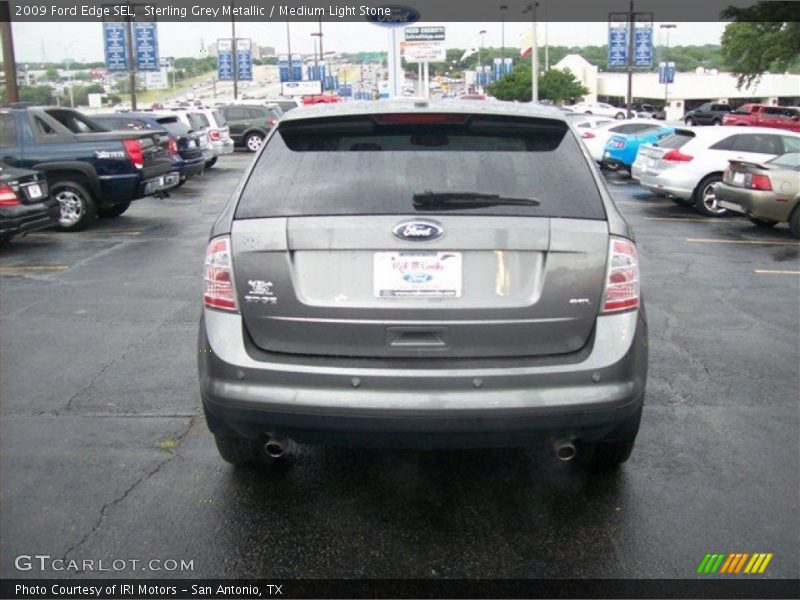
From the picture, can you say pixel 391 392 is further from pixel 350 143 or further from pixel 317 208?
pixel 350 143

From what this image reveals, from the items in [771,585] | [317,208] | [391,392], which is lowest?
[771,585]

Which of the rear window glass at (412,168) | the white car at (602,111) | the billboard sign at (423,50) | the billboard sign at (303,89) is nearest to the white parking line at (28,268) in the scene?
the rear window glass at (412,168)

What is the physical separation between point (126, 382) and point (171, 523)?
216 cm

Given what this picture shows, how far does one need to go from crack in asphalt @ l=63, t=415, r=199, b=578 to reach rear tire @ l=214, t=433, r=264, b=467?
1.34 feet

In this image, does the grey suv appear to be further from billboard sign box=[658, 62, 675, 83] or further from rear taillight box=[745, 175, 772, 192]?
billboard sign box=[658, 62, 675, 83]

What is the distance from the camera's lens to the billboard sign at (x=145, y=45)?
37688 mm

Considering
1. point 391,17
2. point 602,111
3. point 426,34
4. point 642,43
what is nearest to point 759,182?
point 391,17

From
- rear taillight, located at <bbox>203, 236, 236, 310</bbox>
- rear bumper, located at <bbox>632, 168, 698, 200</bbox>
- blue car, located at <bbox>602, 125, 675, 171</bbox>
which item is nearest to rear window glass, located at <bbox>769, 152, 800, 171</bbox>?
rear bumper, located at <bbox>632, 168, 698, 200</bbox>

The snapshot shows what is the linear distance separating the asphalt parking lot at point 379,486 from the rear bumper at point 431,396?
1.63 feet

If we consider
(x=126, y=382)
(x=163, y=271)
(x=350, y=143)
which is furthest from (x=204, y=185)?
(x=350, y=143)

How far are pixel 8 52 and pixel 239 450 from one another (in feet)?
67.0

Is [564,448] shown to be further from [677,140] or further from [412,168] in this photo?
[677,140]

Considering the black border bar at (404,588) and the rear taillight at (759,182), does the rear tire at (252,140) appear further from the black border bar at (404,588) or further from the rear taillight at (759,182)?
the black border bar at (404,588)

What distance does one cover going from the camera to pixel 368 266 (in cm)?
324
